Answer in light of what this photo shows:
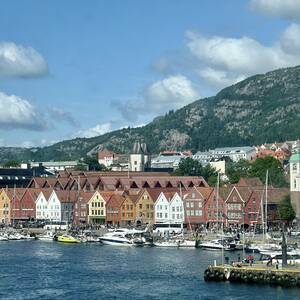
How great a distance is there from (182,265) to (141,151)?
110 metres

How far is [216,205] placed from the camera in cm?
12175

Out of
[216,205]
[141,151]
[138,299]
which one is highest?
[141,151]

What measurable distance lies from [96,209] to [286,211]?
2853 centimetres

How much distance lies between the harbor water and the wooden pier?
722 millimetres

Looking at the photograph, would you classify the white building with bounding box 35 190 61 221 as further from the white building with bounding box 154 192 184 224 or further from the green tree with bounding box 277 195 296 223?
the green tree with bounding box 277 195 296 223

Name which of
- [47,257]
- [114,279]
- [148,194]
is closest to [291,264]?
[114,279]

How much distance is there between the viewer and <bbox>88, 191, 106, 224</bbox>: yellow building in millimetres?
133012

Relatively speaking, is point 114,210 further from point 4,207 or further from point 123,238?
point 123,238

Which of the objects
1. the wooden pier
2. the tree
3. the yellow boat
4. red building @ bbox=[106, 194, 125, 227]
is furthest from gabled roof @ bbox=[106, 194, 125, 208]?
the wooden pier

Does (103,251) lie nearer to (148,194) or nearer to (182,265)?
(182,265)

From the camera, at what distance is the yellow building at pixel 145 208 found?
130000mm

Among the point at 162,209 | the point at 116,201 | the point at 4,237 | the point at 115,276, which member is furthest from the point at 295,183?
the point at 115,276

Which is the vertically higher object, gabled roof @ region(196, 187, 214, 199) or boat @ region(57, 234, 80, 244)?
gabled roof @ region(196, 187, 214, 199)

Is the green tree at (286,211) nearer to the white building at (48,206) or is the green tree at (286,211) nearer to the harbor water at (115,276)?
the harbor water at (115,276)
